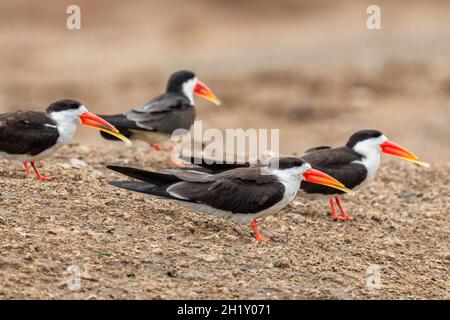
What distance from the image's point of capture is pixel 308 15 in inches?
1110

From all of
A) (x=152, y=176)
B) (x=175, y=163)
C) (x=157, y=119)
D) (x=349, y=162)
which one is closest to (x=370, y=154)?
(x=349, y=162)

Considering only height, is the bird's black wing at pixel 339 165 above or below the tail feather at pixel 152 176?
below

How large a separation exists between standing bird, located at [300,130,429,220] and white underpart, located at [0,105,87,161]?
253 cm

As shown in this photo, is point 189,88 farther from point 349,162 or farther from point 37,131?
point 37,131

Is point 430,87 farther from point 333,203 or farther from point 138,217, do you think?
point 138,217

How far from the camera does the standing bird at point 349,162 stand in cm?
923

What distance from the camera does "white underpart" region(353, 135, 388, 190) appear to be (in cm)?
955

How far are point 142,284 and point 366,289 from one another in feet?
6.10

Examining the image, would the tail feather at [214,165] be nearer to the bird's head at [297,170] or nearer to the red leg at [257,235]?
the bird's head at [297,170]

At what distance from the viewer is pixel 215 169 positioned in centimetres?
845

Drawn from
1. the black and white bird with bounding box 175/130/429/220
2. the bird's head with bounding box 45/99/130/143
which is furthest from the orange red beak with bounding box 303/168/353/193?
the bird's head with bounding box 45/99/130/143

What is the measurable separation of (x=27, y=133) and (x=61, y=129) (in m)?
0.38

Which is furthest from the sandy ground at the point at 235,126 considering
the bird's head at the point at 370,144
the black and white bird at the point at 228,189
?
the bird's head at the point at 370,144
